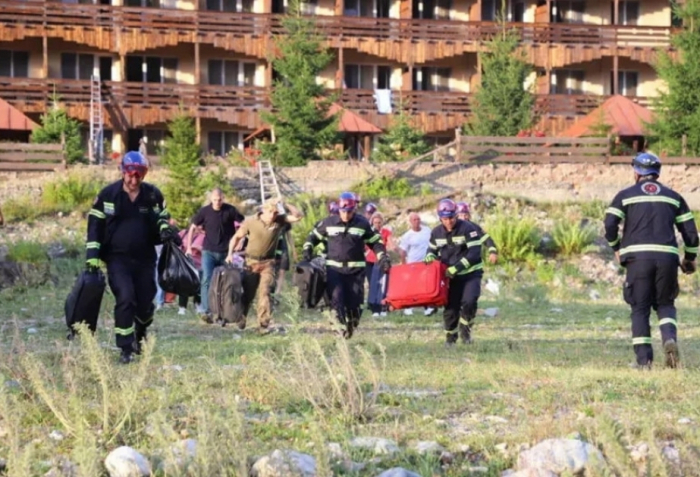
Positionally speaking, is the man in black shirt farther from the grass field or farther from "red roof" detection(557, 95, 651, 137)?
"red roof" detection(557, 95, 651, 137)

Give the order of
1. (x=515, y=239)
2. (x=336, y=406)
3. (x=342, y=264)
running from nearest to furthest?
(x=336, y=406)
(x=342, y=264)
(x=515, y=239)

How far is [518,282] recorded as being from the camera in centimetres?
2467

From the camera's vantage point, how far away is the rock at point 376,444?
7.47 meters

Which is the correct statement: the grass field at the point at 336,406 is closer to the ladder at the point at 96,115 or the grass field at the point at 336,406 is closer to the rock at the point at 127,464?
the rock at the point at 127,464

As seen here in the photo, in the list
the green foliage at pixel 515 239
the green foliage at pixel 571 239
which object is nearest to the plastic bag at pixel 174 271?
the green foliage at pixel 515 239

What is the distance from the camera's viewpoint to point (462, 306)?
46.2 ft

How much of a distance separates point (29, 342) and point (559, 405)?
19.7ft

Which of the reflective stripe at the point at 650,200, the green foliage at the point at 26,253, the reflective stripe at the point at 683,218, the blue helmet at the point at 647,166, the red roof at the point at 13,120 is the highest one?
the red roof at the point at 13,120

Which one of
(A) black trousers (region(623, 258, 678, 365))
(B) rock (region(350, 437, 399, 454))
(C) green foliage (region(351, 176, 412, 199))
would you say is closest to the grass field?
(B) rock (region(350, 437, 399, 454))

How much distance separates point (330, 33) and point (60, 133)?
1182 centimetres

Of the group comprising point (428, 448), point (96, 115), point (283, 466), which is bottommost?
point (428, 448)

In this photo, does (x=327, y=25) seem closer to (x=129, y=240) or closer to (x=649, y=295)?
(x=129, y=240)

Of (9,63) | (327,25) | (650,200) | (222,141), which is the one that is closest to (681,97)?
(327,25)

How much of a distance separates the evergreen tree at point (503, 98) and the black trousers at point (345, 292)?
80.6 feet
